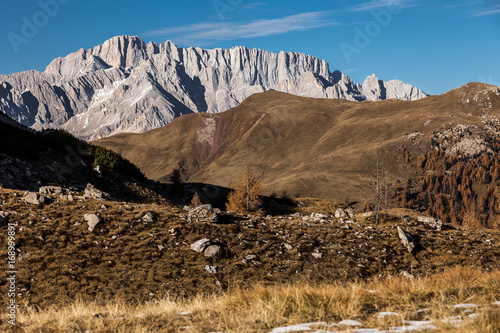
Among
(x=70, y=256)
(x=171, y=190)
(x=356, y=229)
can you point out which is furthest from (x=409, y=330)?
(x=171, y=190)

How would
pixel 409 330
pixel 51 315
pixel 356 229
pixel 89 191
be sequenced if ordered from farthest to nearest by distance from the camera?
pixel 89 191, pixel 356 229, pixel 51 315, pixel 409 330

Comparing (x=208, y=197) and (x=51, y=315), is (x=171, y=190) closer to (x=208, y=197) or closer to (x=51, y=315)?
(x=208, y=197)

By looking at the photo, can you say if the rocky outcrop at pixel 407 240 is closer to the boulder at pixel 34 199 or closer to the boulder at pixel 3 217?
the boulder at pixel 34 199

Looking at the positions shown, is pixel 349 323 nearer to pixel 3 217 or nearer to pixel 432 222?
pixel 3 217

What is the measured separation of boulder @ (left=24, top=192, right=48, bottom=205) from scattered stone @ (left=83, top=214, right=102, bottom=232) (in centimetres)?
386

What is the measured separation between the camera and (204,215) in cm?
2475

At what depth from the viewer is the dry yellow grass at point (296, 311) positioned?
631 cm

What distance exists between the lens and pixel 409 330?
216 inches

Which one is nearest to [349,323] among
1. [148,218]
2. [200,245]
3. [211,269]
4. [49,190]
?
[211,269]

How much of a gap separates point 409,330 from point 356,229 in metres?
22.1

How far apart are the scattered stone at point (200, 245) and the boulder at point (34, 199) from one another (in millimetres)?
11631

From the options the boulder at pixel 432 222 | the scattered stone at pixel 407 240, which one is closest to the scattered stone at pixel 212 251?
the scattered stone at pixel 407 240

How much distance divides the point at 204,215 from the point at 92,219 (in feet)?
25.0

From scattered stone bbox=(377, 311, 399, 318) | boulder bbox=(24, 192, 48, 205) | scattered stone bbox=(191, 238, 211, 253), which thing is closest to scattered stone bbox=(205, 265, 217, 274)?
scattered stone bbox=(191, 238, 211, 253)
